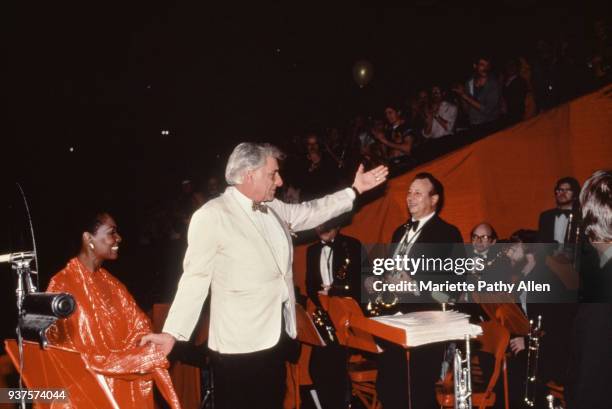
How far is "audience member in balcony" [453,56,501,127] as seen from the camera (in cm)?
898

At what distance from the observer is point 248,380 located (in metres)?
4.00

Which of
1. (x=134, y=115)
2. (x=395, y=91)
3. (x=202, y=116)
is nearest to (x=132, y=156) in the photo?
(x=134, y=115)

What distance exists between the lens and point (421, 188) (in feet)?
17.5

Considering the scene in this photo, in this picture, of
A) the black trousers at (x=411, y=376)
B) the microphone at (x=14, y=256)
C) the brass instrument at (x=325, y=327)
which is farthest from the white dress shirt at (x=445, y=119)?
the microphone at (x=14, y=256)

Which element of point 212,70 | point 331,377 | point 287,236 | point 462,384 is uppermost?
point 212,70

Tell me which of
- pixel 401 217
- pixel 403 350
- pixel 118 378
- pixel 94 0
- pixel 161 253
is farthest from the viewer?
pixel 94 0

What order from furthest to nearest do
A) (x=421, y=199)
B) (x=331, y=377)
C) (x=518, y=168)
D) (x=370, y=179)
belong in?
(x=518, y=168)
(x=331, y=377)
(x=421, y=199)
(x=370, y=179)

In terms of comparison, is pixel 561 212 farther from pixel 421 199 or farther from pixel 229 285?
pixel 229 285

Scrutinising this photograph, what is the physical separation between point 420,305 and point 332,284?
2041mm

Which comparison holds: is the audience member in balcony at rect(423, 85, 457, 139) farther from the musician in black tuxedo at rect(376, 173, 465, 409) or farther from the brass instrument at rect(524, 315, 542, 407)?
the brass instrument at rect(524, 315, 542, 407)

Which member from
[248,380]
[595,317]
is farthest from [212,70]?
[595,317]

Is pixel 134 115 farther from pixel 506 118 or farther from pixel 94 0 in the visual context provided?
pixel 506 118

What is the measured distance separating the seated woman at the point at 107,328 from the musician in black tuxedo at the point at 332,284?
2.42m

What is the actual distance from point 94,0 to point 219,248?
9.10m
